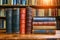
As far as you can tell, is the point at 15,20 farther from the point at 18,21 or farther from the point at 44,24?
the point at 44,24

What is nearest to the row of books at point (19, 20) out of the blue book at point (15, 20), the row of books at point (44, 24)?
the blue book at point (15, 20)

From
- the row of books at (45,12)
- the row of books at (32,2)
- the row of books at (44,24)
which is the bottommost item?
the row of books at (44,24)

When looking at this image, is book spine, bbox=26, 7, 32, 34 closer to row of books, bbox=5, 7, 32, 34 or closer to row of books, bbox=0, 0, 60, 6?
row of books, bbox=5, 7, 32, 34

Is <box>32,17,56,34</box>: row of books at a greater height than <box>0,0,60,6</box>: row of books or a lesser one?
lesser

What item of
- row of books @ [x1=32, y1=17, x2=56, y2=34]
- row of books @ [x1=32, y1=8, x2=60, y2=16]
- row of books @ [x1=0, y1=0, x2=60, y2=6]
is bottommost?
row of books @ [x1=32, y1=17, x2=56, y2=34]

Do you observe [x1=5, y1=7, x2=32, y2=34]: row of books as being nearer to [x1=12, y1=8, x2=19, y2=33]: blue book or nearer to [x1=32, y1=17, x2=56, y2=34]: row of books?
[x1=12, y1=8, x2=19, y2=33]: blue book

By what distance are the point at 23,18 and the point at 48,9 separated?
311mm

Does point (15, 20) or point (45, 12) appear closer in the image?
point (15, 20)

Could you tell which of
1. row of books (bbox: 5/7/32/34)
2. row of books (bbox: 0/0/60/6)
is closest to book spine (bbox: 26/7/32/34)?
row of books (bbox: 5/7/32/34)

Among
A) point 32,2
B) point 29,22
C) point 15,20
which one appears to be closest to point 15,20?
point 15,20

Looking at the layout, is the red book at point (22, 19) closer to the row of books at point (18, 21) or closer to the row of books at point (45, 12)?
the row of books at point (18, 21)

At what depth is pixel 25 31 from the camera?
4.46 ft

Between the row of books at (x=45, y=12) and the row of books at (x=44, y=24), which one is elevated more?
the row of books at (x=45, y=12)

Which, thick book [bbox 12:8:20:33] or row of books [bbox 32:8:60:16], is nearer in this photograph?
thick book [bbox 12:8:20:33]
